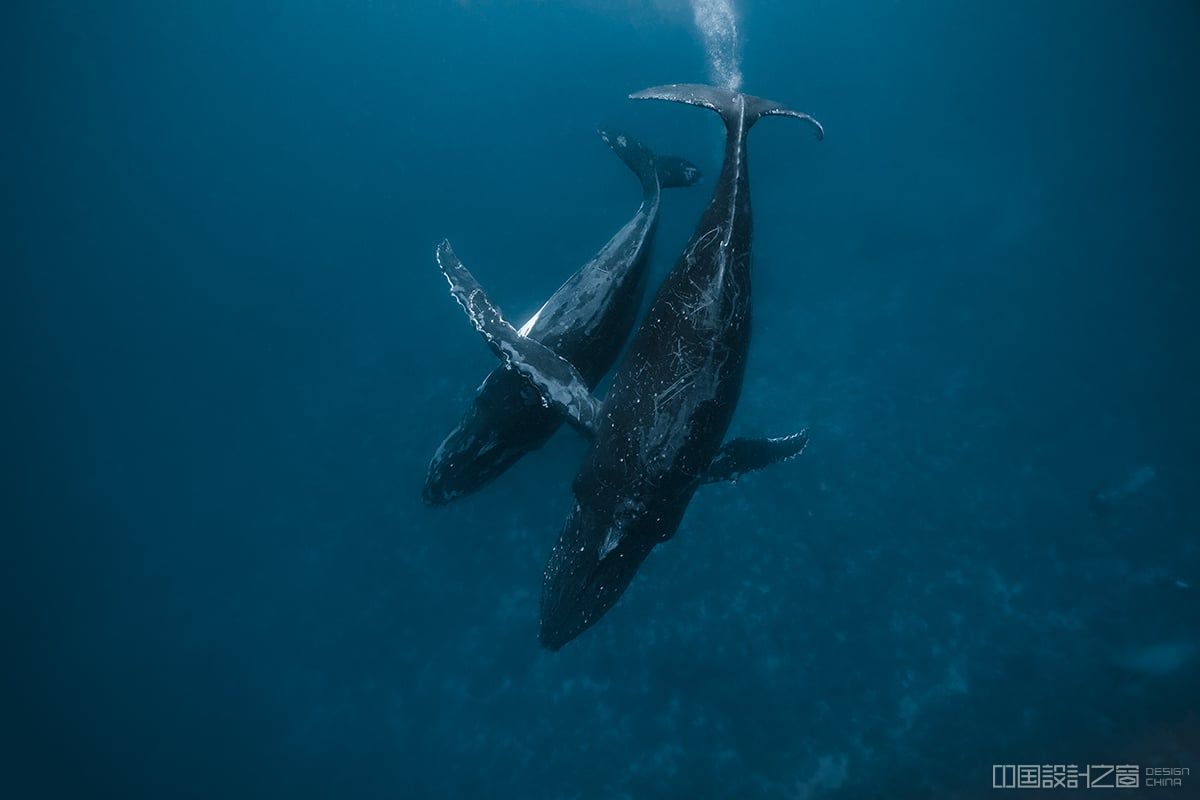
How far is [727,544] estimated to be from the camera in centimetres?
1719

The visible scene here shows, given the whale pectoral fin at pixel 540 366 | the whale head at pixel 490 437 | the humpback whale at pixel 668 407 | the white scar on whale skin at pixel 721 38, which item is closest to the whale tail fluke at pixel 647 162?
the humpback whale at pixel 668 407

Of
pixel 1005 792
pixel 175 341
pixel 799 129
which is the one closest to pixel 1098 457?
pixel 1005 792

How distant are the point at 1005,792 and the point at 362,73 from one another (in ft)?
128

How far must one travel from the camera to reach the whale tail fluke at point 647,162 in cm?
1797

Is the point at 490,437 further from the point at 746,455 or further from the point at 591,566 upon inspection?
the point at 746,455

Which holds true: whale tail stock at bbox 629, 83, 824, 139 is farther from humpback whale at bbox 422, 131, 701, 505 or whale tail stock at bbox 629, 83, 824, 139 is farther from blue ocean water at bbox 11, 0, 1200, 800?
blue ocean water at bbox 11, 0, 1200, 800

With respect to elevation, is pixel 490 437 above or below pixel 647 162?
A: below

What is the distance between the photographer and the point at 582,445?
60.0 feet

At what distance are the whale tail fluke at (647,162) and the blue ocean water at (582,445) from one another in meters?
3.04

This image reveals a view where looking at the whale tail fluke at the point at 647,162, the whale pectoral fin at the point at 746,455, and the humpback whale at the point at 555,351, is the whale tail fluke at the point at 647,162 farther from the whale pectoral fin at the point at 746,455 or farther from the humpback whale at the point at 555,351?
the whale pectoral fin at the point at 746,455

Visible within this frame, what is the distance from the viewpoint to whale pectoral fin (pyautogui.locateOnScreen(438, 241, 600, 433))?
1179cm

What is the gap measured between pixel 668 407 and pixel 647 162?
10253 millimetres

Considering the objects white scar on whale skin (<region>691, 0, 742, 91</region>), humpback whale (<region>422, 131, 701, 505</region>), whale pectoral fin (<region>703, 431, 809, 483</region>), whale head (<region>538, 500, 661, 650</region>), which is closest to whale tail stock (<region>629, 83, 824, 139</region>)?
humpback whale (<region>422, 131, 701, 505</region>)

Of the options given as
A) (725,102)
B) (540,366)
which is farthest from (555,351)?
(725,102)
